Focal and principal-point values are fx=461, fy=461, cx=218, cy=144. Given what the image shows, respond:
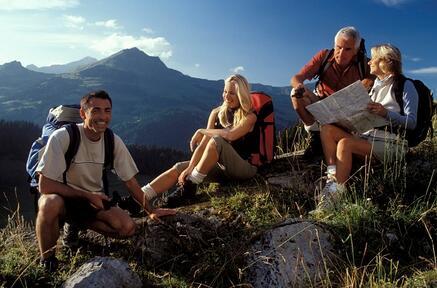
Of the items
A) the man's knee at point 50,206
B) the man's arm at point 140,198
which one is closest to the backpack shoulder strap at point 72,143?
the man's knee at point 50,206

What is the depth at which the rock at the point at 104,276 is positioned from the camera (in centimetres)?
390

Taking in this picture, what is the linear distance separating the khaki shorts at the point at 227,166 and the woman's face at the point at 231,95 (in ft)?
2.09

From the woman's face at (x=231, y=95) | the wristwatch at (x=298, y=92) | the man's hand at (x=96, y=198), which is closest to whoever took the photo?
the man's hand at (x=96, y=198)

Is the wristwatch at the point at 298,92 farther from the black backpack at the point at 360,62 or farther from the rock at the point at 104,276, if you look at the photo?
the rock at the point at 104,276

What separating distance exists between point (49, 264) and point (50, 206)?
56 cm

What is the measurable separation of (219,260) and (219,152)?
170 centimetres

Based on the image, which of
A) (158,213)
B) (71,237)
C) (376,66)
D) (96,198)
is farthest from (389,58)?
(71,237)

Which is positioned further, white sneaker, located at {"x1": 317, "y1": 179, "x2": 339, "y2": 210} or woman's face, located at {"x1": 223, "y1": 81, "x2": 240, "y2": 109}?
woman's face, located at {"x1": 223, "y1": 81, "x2": 240, "y2": 109}

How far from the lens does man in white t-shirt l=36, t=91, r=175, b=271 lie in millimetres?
4539

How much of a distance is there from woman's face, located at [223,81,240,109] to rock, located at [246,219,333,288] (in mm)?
2174

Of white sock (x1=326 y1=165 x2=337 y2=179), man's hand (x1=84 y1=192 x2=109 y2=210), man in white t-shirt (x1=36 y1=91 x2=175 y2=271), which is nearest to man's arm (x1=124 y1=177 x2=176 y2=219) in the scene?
man in white t-shirt (x1=36 y1=91 x2=175 y2=271)

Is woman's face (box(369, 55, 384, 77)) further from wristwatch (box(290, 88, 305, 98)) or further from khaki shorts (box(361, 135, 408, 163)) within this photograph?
wristwatch (box(290, 88, 305, 98))

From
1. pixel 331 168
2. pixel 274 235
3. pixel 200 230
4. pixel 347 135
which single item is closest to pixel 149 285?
pixel 200 230

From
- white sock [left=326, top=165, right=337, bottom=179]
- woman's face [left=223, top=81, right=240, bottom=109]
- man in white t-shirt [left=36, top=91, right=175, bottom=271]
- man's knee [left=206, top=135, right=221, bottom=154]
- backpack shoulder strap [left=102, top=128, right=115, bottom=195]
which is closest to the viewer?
man in white t-shirt [left=36, top=91, right=175, bottom=271]
